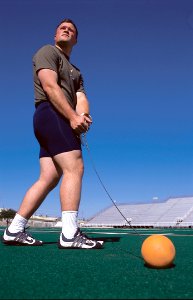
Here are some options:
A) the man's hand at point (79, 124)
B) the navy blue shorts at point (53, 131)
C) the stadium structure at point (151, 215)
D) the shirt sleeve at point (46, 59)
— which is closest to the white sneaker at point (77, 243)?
the navy blue shorts at point (53, 131)

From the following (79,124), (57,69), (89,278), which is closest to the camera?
(89,278)

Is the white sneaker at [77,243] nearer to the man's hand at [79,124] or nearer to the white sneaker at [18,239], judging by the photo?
the white sneaker at [18,239]

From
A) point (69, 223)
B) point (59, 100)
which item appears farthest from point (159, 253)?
point (59, 100)

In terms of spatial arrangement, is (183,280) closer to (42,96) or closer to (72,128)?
(72,128)

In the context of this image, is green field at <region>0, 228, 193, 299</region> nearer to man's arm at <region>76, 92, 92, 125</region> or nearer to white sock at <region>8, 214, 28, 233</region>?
white sock at <region>8, 214, 28, 233</region>

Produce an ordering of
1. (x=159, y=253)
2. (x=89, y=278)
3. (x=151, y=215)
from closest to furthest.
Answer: (x=89, y=278), (x=159, y=253), (x=151, y=215)

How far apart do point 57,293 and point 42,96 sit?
235cm

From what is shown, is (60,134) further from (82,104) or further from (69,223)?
(69,223)

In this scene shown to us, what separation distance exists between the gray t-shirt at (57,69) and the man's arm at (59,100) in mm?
97

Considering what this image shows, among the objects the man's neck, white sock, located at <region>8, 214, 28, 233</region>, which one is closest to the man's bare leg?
white sock, located at <region>8, 214, 28, 233</region>

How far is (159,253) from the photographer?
82.2 inches

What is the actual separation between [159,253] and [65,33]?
250cm

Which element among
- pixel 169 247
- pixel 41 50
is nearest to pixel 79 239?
pixel 169 247

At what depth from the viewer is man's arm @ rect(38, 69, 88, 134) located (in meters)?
3.18
